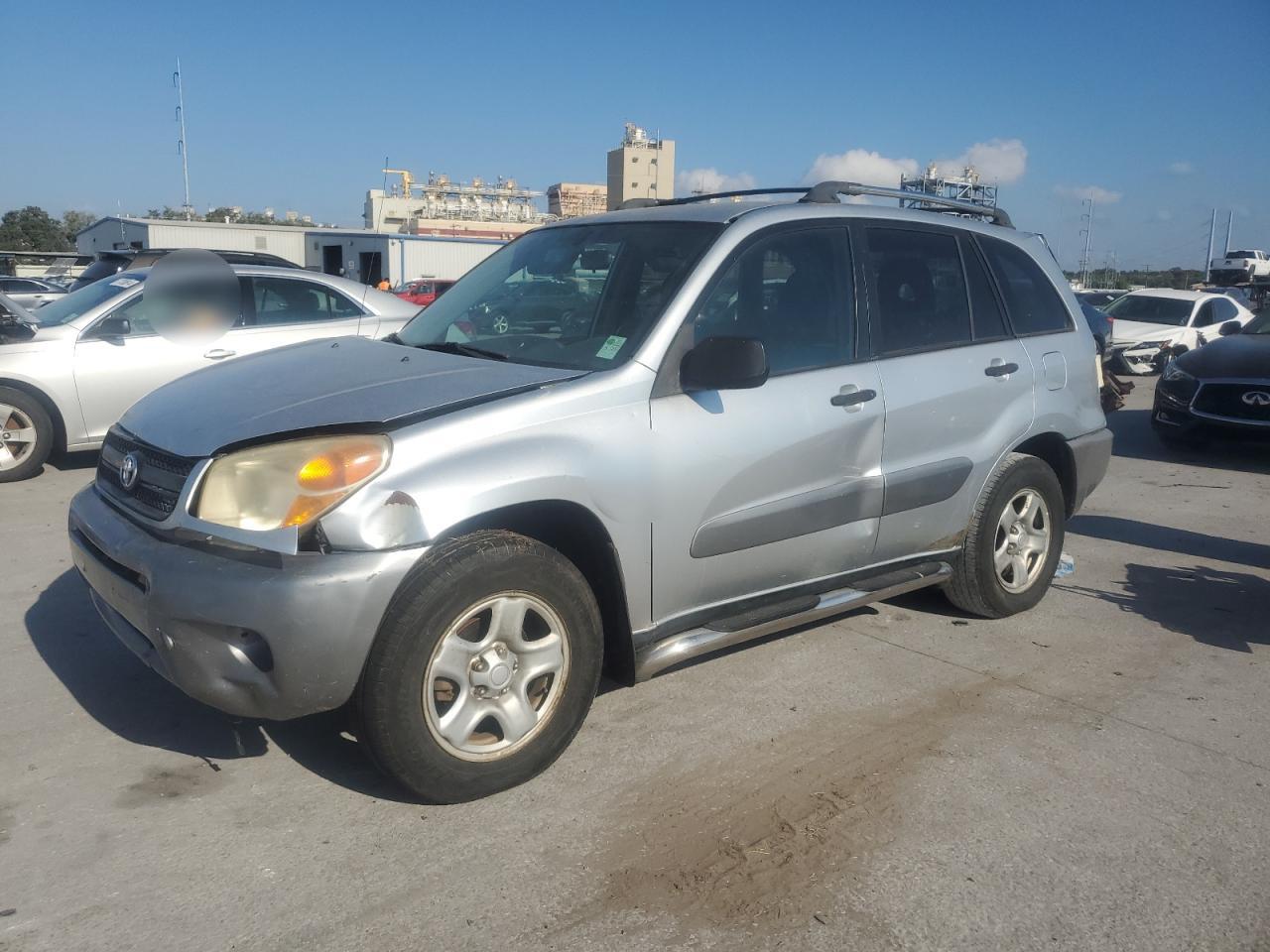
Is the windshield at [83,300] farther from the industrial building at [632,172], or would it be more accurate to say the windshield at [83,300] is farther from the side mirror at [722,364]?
the industrial building at [632,172]

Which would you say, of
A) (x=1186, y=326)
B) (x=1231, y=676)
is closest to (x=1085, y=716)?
(x=1231, y=676)

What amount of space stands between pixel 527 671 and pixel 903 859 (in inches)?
48.4

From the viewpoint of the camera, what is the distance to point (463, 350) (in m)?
3.95

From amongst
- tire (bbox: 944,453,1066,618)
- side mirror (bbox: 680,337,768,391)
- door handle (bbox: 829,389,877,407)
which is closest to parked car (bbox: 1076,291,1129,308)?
tire (bbox: 944,453,1066,618)

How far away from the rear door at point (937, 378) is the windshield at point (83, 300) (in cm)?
627

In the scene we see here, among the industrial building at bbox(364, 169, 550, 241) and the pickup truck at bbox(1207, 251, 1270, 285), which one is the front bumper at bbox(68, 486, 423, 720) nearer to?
the pickup truck at bbox(1207, 251, 1270, 285)

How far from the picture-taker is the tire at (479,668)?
9.46 ft

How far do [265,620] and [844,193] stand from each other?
315 centimetres

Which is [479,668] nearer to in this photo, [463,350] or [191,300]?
[463,350]

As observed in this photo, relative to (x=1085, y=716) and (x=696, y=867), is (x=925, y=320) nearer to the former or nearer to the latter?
(x=1085, y=716)

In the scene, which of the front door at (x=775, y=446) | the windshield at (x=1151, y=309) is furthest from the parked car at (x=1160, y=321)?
the front door at (x=775, y=446)

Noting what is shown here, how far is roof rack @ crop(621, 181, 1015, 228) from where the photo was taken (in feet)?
14.8

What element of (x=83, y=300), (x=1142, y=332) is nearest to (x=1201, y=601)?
(x=83, y=300)

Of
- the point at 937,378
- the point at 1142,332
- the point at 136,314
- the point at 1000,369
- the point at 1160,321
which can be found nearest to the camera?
the point at 937,378
